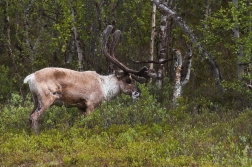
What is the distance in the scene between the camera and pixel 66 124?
33.4 ft

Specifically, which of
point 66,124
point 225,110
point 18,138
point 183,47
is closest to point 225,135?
point 225,110

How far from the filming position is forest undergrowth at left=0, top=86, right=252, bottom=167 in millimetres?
8023

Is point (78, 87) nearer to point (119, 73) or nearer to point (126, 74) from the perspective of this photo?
point (119, 73)

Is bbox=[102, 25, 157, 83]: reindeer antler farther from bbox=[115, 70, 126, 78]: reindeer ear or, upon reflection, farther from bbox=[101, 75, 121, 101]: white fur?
bbox=[101, 75, 121, 101]: white fur

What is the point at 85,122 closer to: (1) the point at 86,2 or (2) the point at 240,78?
(2) the point at 240,78

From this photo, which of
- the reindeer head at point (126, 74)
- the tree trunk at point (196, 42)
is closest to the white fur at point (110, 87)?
the reindeer head at point (126, 74)

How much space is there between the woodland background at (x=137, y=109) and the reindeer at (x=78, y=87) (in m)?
0.31

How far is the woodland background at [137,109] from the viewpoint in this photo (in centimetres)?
827

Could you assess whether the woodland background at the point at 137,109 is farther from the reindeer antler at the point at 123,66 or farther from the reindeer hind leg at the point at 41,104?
the reindeer antler at the point at 123,66

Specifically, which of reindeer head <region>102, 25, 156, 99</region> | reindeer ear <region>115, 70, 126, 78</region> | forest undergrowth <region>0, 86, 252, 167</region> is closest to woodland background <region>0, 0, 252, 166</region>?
forest undergrowth <region>0, 86, 252, 167</region>

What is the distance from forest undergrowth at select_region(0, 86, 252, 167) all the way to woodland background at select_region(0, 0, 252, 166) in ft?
0.06

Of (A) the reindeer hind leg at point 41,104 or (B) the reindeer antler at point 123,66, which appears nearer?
(A) the reindeer hind leg at point 41,104

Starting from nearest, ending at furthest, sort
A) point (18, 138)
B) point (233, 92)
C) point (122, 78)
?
point (18, 138) < point (122, 78) < point (233, 92)

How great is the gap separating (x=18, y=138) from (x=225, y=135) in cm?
419
